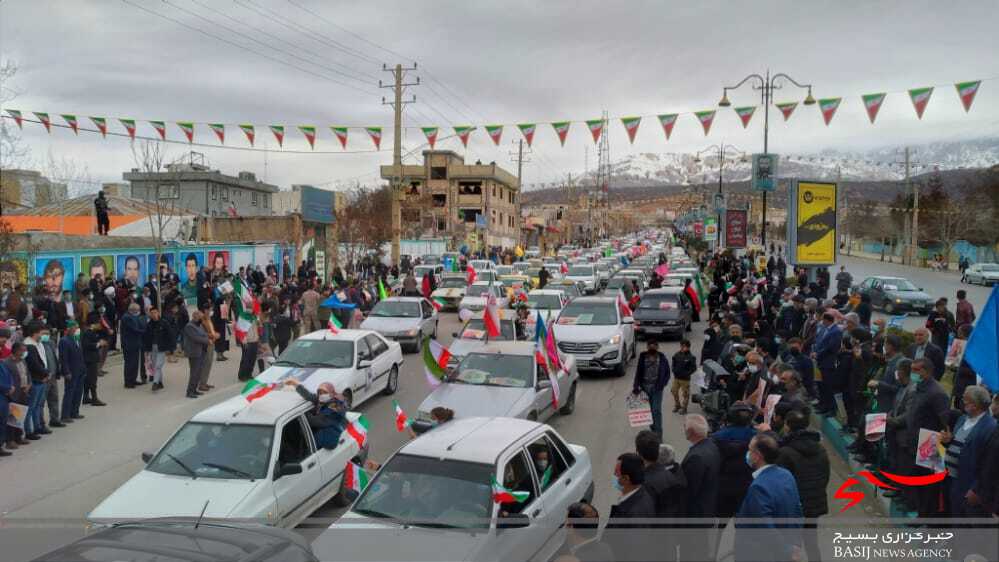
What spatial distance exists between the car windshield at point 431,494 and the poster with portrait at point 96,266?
20.7 metres

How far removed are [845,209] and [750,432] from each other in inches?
3962

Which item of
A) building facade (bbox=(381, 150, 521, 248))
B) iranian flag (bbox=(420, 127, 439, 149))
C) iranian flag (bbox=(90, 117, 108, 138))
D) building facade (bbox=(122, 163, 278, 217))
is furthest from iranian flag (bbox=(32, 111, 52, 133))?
building facade (bbox=(381, 150, 521, 248))

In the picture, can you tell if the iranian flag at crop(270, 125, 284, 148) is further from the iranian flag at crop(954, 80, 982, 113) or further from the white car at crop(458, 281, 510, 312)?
the iranian flag at crop(954, 80, 982, 113)

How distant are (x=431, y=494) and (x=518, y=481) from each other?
31.2 inches

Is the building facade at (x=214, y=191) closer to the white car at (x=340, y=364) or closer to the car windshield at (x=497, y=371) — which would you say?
the white car at (x=340, y=364)

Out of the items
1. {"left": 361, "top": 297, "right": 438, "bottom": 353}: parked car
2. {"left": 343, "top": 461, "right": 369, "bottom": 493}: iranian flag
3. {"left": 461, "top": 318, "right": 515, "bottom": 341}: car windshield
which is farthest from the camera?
{"left": 361, "top": 297, "right": 438, "bottom": 353}: parked car

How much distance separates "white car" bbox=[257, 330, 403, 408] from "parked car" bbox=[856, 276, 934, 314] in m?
21.2

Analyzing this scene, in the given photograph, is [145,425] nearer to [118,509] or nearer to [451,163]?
[118,509]

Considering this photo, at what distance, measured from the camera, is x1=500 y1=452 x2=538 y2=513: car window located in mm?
6297

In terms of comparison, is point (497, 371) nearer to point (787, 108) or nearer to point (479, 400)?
point (479, 400)

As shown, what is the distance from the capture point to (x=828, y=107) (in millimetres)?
20812

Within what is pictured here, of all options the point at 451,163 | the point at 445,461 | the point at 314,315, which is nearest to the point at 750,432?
the point at 445,461

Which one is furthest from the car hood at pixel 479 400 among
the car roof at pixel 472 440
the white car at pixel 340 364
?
the car roof at pixel 472 440

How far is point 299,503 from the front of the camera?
7.73 meters
